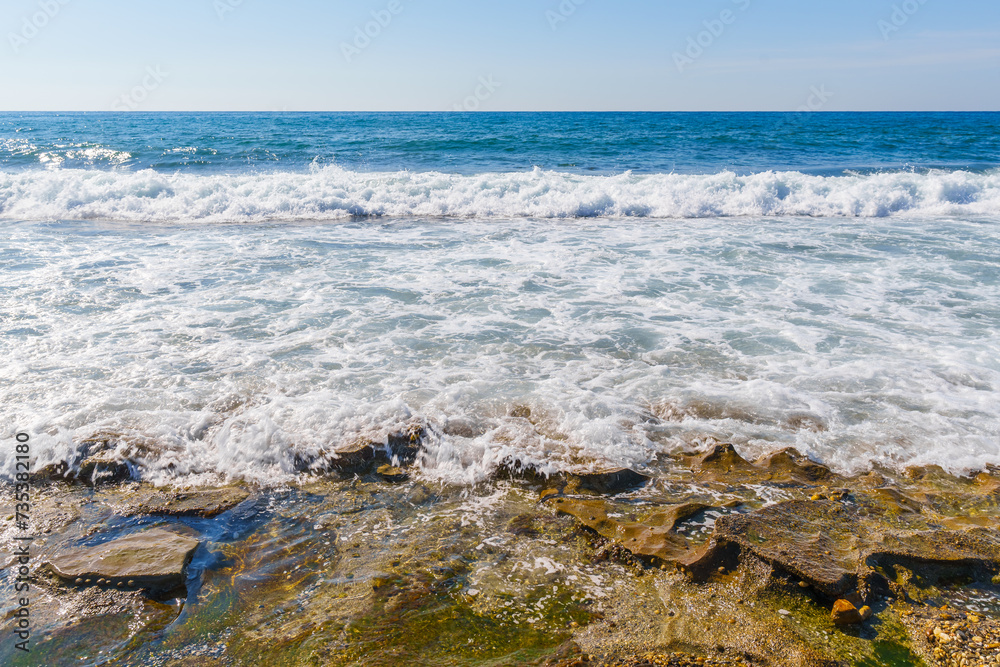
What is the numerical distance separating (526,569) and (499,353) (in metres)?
3.56

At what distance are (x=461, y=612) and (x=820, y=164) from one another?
89.8 feet

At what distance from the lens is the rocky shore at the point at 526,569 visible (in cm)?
293

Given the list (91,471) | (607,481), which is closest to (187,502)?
(91,471)

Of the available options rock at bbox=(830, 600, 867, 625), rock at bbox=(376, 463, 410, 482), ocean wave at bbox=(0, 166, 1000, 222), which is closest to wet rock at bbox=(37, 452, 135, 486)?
rock at bbox=(376, 463, 410, 482)

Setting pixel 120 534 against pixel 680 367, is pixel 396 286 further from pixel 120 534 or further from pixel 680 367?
pixel 120 534

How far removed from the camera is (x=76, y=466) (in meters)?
4.62

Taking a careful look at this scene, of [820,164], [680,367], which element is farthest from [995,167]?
[680,367]

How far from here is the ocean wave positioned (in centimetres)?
1653

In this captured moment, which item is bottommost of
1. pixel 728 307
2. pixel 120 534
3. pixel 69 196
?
pixel 120 534

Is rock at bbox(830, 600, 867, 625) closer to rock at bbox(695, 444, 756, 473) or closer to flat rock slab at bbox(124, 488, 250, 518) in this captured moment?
rock at bbox(695, 444, 756, 473)

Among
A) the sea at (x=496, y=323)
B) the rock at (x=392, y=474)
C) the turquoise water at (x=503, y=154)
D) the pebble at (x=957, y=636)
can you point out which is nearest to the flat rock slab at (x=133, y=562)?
the sea at (x=496, y=323)

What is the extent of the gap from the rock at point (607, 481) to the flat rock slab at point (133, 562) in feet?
8.74

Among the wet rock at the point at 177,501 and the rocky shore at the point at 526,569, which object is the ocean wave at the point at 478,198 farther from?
the rocky shore at the point at 526,569

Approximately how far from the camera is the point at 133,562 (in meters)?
3.44
